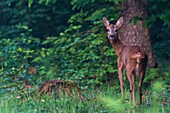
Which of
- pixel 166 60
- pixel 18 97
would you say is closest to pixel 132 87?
pixel 18 97

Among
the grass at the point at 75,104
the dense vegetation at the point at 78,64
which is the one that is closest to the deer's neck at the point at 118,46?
the dense vegetation at the point at 78,64

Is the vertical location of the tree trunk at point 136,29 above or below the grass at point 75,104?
above

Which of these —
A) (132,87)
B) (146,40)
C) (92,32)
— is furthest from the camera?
(92,32)

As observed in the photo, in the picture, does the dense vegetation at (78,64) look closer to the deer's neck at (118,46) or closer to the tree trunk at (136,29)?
the tree trunk at (136,29)

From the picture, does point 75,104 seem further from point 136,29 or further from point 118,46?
point 136,29

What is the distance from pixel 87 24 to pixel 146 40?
5.43 metres

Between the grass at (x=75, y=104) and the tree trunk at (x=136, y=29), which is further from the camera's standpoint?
the tree trunk at (x=136, y=29)

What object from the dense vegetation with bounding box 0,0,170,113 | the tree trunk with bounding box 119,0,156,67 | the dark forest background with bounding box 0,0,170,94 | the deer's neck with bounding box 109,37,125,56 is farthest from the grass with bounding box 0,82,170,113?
the tree trunk with bounding box 119,0,156,67

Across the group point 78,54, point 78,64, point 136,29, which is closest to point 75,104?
point 136,29

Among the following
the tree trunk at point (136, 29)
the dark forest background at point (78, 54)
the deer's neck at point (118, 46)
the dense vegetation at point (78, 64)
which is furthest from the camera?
the tree trunk at point (136, 29)

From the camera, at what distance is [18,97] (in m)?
10.2

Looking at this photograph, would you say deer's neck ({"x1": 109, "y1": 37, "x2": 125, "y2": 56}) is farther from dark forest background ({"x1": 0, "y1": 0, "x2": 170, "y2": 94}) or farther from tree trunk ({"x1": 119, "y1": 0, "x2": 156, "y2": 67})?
tree trunk ({"x1": 119, "y1": 0, "x2": 156, "y2": 67})

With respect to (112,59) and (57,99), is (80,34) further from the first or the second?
(57,99)

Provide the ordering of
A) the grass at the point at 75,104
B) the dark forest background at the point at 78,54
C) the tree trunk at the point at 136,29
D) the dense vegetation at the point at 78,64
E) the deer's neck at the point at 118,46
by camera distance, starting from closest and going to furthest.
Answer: the grass at the point at 75,104 → the dense vegetation at the point at 78,64 → the deer's neck at the point at 118,46 → the dark forest background at the point at 78,54 → the tree trunk at the point at 136,29
